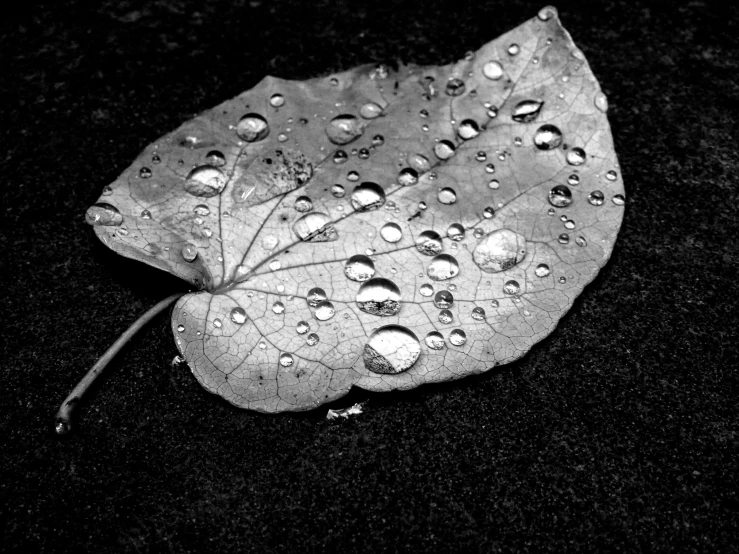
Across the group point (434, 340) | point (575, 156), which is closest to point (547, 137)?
point (575, 156)

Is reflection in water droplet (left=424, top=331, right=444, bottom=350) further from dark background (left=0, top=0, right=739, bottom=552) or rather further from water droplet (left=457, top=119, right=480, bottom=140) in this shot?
water droplet (left=457, top=119, right=480, bottom=140)

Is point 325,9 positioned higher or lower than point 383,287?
higher

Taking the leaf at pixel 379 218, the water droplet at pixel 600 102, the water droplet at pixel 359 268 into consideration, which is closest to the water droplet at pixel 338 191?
the leaf at pixel 379 218

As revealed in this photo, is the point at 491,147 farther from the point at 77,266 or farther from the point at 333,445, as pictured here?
the point at 77,266

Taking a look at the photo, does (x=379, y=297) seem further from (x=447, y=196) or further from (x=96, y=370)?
(x=96, y=370)

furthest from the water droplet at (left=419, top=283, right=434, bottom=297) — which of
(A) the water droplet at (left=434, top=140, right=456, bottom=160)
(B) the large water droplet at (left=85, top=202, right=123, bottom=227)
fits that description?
(B) the large water droplet at (left=85, top=202, right=123, bottom=227)

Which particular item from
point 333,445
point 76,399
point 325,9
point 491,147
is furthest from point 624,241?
point 76,399
